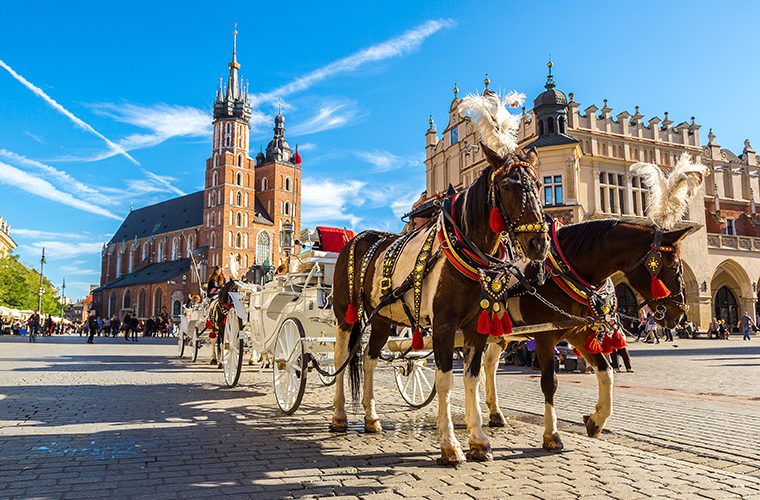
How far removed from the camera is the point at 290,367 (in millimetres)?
6852

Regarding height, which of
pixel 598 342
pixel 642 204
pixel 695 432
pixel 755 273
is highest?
pixel 642 204

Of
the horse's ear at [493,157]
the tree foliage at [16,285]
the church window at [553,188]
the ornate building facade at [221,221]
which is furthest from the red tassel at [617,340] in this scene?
the ornate building facade at [221,221]

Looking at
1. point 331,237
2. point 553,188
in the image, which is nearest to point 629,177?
point 553,188

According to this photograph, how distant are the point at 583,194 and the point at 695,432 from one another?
89.7 feet

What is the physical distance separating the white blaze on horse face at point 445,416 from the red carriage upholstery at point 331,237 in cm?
445

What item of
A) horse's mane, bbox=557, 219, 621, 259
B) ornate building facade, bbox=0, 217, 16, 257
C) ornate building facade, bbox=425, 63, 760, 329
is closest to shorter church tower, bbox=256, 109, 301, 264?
ornate building facade, bbox=0, 217, 16, 257

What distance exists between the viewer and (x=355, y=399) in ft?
20.9

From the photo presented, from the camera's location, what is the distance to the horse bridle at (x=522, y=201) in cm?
412

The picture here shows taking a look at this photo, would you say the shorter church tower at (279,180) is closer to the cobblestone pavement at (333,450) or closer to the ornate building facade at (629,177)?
the ornate building facade at (629,177)

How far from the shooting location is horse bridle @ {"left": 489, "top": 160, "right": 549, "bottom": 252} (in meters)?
4.12

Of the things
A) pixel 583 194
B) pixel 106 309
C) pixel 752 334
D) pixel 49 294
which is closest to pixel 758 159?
Result: pixel 752 334

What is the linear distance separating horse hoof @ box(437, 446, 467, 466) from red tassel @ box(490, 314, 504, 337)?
3.07 ft

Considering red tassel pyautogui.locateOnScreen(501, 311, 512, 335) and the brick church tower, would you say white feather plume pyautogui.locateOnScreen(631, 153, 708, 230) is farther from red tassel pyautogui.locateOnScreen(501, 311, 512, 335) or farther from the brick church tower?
the brick church tower

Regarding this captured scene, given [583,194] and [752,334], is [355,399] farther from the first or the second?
[752,334]
